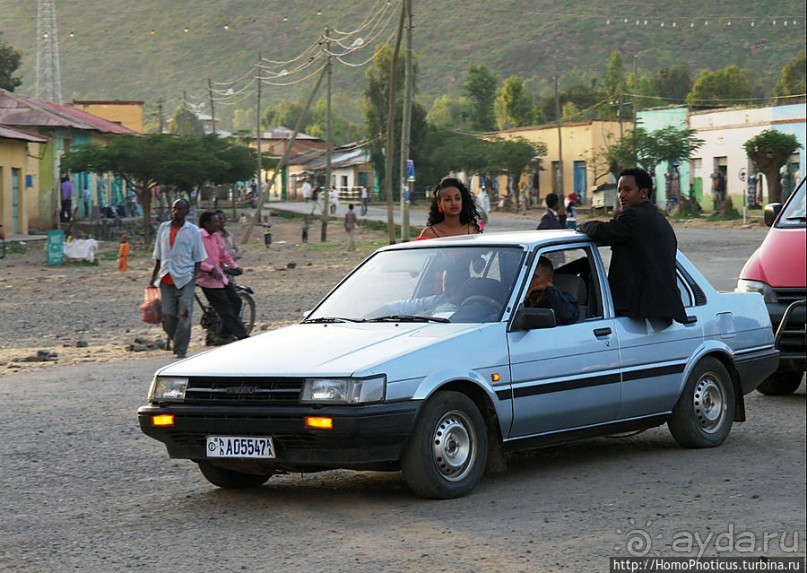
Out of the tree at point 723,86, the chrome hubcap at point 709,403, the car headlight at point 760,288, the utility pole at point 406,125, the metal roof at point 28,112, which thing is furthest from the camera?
the tree at point 723,86

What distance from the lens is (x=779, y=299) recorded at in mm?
10859

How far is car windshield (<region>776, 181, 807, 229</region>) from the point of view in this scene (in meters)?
12.0

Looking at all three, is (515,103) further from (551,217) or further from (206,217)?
(206,217)

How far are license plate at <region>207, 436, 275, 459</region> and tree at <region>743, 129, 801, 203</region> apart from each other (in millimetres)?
52496

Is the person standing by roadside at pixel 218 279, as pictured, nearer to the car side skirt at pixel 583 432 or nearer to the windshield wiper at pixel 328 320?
the windshield wiper at pixel 328 320

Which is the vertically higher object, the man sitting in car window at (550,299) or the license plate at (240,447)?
the man sitting in car window at (550,299)

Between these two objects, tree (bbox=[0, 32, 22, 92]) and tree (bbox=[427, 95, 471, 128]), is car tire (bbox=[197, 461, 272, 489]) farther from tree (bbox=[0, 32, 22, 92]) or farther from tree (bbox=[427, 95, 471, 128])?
tree (bbox=[427, 95, 471, 128])

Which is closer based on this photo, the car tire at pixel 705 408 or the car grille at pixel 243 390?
the car grille at pixel 243 390

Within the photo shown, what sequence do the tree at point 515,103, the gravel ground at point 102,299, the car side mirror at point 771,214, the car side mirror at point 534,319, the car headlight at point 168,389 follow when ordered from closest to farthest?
the car headlight at point 168,389, the car side mirror at point 534,319, the car side mirror at point 771,214, the gravel ground at point 102,299, the tree at point 515,103

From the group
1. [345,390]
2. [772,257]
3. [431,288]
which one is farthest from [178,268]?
[345,390]

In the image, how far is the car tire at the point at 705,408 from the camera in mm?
9117

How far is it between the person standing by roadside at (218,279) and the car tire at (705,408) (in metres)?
8.43

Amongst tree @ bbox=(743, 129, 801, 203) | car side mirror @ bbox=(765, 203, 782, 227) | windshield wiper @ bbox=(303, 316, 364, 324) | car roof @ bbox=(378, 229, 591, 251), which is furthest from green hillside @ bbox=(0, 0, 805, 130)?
tree @ bbox=(743, 129, 801, 203)

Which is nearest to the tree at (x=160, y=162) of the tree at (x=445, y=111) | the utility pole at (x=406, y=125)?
the utility pole at (x=406, y=125)
